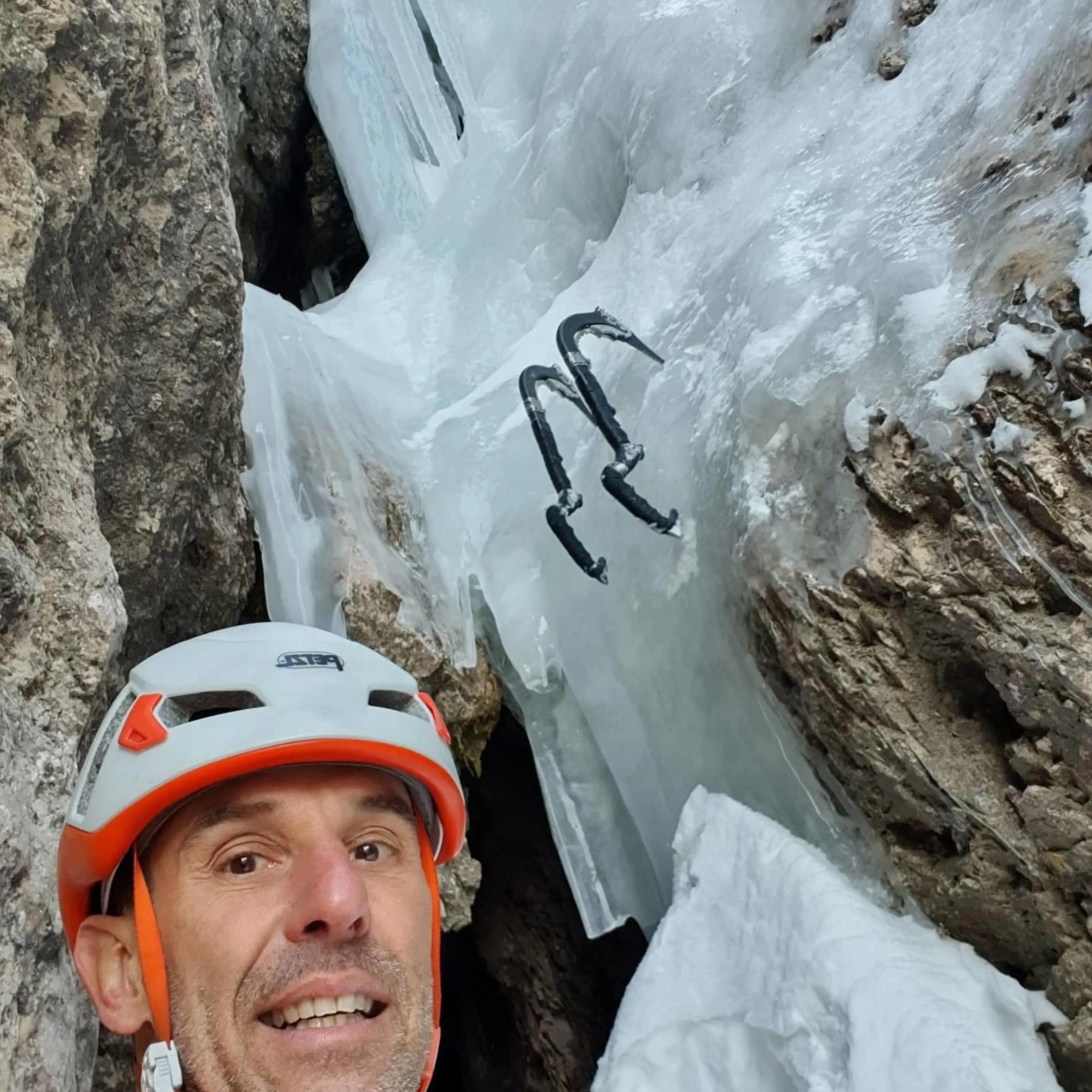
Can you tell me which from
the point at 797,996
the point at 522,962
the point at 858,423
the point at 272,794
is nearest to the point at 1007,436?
the point at 858,423

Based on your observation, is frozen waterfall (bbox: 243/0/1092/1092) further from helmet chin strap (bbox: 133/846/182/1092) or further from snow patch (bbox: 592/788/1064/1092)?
helmet chin strap (bbox: 133/846/182/1092)

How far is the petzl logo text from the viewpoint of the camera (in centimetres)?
146

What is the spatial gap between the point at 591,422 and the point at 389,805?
212cm

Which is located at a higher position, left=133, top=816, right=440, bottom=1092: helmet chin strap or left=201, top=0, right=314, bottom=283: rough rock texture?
left=201, top=0, right=314, bottom=283: rough rock texture

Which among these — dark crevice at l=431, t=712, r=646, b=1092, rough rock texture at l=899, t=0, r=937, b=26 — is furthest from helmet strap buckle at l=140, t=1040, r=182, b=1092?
rough rock texture at l=899, t=0, r=937, b=26

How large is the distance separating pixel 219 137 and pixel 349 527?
110 centimetres

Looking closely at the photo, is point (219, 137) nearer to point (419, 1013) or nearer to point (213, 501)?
point (213, 501)

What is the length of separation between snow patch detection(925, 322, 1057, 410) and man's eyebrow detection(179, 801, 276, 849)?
175 centimetres

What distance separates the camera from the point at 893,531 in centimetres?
236

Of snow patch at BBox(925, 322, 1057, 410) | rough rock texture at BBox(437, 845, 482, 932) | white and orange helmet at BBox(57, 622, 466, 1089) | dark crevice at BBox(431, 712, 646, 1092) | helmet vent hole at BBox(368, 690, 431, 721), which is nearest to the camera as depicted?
white and orange helmet at BBox(57, 622, 466, 1089)

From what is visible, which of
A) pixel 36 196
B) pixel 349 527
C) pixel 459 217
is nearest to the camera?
pixel 36 196

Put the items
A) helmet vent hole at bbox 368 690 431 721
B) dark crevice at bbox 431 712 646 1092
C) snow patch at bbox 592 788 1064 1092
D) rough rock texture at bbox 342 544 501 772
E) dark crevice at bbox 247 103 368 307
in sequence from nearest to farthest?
1. helmet vent hole at bbox 368 690 431 721
2. snow patch at bbox 592 788 1064 1092
3. rough rock texture at bbox 342 544 501 772
4. dark crevice at bbox 431 712 646 1092
5. dark crevice at bbox 247 103 368 307

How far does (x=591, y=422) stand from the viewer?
3367mm

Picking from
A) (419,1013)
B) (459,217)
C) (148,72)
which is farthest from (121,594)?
(459,217)
